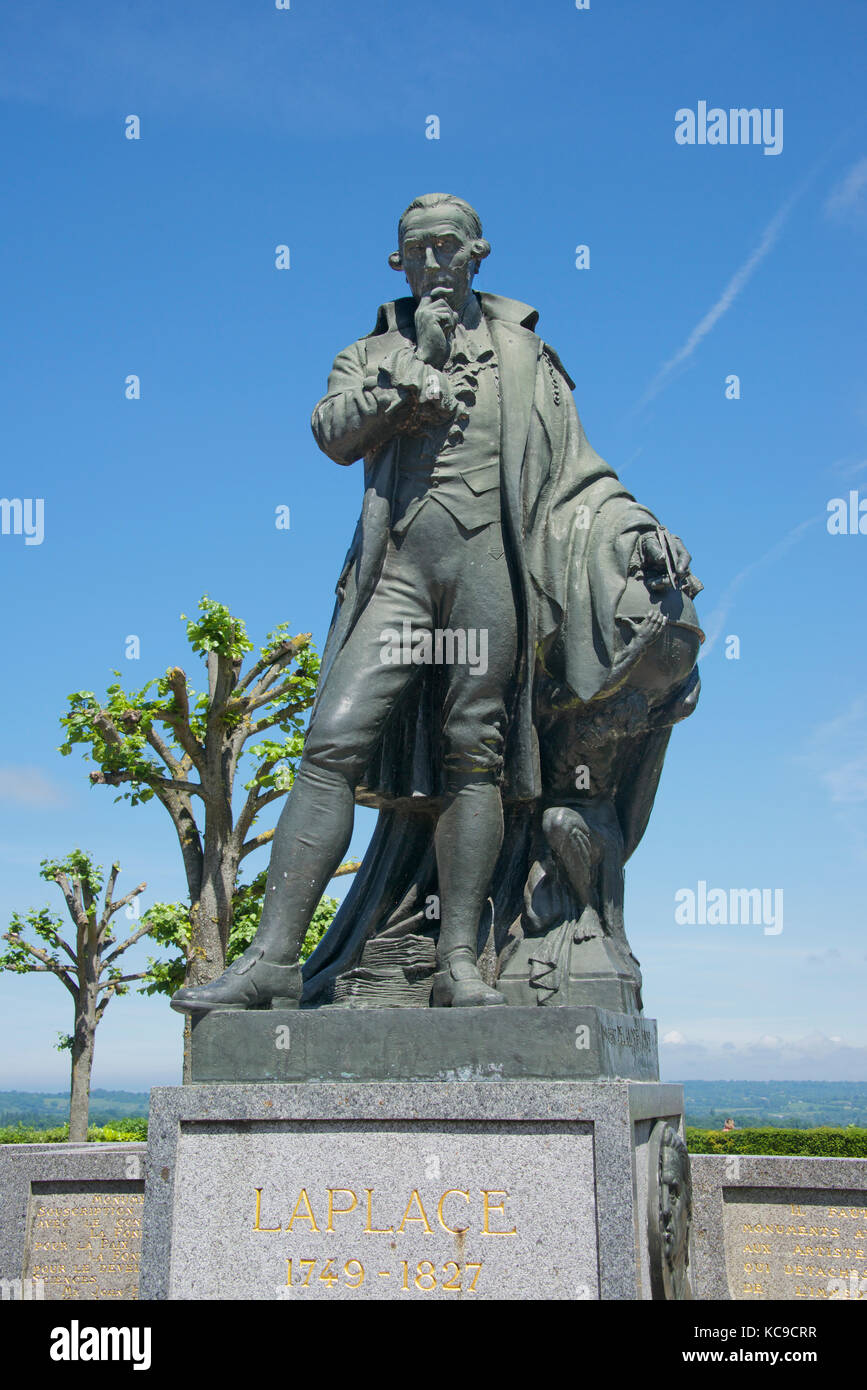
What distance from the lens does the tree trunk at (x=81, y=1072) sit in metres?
18.0

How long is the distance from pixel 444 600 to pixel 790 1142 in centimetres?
1153

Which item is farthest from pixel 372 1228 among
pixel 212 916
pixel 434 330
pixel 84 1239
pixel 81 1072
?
pixel 81 1072

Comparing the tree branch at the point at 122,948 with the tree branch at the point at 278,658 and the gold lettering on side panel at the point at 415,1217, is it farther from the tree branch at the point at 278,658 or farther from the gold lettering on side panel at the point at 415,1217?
the gold lettering on side panel at the point at 415,1217

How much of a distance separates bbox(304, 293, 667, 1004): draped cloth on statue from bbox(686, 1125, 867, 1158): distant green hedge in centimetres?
985

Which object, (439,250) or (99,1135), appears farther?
(99,1135)

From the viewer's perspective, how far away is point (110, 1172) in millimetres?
8922

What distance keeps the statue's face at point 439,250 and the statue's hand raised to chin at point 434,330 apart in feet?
0.42

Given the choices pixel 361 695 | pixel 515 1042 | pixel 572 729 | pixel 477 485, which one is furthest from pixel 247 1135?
pixel 477 485

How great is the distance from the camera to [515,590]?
570cm

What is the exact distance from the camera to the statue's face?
5.78 m

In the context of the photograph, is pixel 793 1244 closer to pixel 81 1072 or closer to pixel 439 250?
pixel 439 250

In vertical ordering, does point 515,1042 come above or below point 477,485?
below
